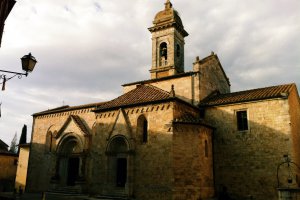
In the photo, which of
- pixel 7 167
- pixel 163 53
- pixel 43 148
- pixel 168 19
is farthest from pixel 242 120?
pixel 7 167

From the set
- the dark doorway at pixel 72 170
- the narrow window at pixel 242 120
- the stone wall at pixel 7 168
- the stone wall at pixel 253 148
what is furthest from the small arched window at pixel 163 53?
the stone wall at pixel 7 168

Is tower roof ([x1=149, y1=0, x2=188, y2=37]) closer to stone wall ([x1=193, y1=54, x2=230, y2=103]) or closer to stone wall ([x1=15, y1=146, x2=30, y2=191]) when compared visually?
stone wall ([x1=193, y1=54, x2=230, y2=103])

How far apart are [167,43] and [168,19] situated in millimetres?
2523

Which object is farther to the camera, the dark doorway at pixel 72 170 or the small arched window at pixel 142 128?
the dark doorway at pixel 72 170

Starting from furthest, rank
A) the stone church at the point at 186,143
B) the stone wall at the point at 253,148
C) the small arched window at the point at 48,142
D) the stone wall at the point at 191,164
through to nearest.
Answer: the small arched window at the point at 48,142, the stone wall at the point at 253,148, the stone church at the point at 186,143, the stone wall at the point at 191,164

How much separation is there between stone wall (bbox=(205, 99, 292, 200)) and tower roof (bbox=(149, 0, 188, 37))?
33.9ft

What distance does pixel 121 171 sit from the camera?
64.8 feet

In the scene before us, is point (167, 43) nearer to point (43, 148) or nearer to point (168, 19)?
point (168, 19)

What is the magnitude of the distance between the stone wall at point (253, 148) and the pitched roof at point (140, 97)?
4.95 m

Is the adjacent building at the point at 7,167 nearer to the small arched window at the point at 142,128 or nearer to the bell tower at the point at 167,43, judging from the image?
→ the bell tower at the point at 167,43

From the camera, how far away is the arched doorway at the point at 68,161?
24.3m

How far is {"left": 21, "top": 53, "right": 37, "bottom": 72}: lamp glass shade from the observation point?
10.2m

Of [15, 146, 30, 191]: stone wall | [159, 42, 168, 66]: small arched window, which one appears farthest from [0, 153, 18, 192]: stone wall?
[159, 42, 168, 66]: small arched window

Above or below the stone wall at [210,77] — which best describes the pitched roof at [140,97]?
below
